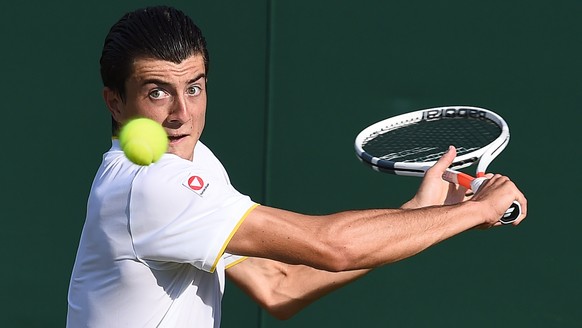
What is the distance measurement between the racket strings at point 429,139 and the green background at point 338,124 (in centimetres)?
37

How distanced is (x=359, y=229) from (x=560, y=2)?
1.60 meters

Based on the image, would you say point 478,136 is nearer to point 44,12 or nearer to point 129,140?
point 129,140

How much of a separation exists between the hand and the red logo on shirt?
2.38ft

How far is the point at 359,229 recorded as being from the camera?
9.45 feet

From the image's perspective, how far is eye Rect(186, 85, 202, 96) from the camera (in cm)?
304

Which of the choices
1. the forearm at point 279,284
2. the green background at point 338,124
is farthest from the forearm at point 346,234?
the green background at point 338,124

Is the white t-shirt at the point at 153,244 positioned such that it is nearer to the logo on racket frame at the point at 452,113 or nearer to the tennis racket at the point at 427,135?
the tennis racket at the point at 427,135

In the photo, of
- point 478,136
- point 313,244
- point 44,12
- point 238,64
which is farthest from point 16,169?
point 313,244

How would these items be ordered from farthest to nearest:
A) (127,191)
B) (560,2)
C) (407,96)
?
(407,96), (560,2), (127,191)

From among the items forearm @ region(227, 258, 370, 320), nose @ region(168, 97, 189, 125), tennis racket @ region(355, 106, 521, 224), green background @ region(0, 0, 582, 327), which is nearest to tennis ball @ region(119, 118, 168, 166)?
nose @ region(168, 97, 189, 125)

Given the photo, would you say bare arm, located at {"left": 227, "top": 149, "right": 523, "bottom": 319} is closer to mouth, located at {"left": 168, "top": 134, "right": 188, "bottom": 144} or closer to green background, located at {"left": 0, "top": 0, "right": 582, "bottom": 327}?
mouth, located at {"left": 168, "top": 134, "right": 188, "bottom": 144}

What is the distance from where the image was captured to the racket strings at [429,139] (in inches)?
150

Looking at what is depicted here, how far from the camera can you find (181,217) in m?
2.79

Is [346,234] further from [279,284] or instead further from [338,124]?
[338,124]
